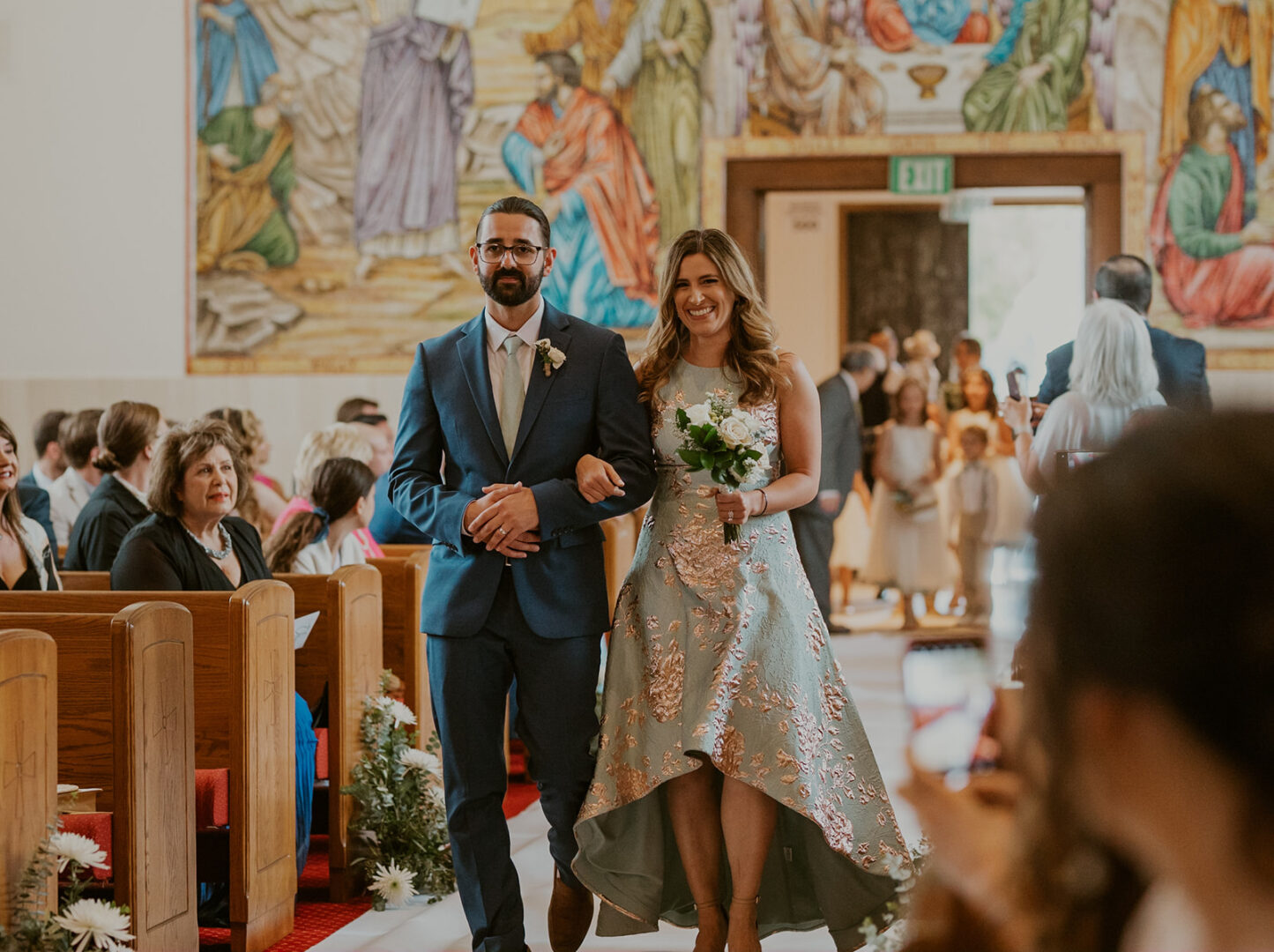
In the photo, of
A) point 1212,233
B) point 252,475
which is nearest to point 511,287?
point 252,475

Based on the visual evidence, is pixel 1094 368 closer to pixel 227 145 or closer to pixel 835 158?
pixel 835 158

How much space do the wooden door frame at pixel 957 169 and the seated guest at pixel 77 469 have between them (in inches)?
196

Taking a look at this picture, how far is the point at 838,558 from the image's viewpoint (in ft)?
42.3

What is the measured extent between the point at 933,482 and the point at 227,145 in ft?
21.0

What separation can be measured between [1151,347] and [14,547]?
445 centimetres

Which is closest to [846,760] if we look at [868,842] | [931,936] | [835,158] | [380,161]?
[868,842]

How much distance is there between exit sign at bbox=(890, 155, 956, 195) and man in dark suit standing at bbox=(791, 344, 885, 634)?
142 centimetres

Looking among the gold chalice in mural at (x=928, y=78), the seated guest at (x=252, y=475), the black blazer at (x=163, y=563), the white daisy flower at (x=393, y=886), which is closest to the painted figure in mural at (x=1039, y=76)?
the gold chalice in mural at (x=928, y=78)

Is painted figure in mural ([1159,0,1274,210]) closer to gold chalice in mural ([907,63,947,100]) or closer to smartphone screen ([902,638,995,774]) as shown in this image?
gold chalice in mural ([907,63,947,100])

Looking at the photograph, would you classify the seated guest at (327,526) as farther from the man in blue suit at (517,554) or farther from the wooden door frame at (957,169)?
the wooden door frame at (957,169)

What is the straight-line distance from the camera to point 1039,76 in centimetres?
1062

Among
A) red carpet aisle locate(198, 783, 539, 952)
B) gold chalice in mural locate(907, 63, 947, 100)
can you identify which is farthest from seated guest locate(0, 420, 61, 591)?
gold chalice in mural locate(907, 63, 947, 100)

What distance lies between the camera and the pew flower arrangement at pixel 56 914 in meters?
3.16

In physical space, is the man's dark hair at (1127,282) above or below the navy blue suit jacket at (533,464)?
above
